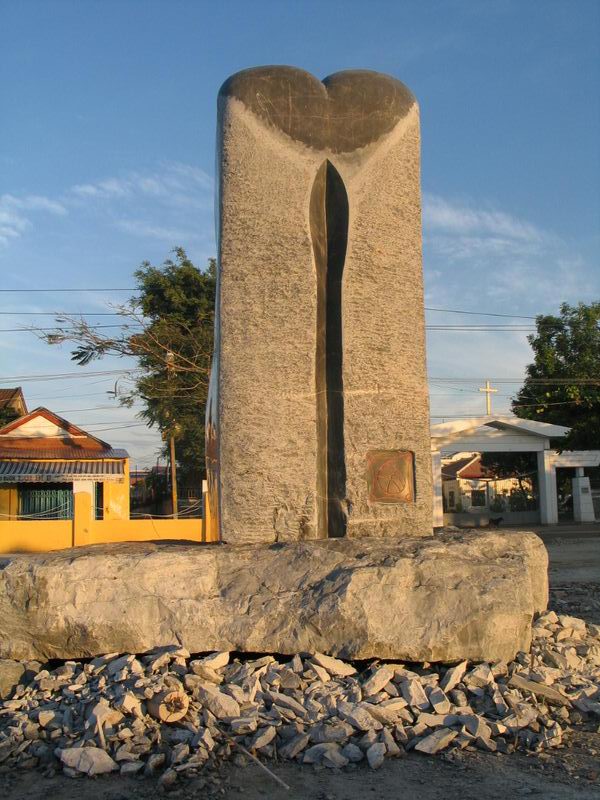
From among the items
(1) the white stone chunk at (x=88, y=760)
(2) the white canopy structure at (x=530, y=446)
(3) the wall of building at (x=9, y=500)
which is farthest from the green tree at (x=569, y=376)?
(1) the white stone chunk at (x=88, y=760)

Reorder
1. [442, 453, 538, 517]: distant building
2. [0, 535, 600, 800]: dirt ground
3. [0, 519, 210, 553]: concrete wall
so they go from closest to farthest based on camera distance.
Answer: [0, 535, 600, 800]: dirt ground → [0, 519, 210, 553]: concrete wall → [442, 453, 538, 517]: distant building

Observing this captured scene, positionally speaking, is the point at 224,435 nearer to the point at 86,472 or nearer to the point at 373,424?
the point at 373,424

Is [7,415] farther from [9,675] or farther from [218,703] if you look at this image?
[218,703]

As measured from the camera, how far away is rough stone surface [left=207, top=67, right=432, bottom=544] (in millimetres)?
4340

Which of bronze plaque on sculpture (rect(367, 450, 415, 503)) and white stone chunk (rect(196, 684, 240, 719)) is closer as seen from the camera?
white stone chunk (rect(196, 684, 240, 719))

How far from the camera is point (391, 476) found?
177 inches

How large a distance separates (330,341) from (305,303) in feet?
0.88

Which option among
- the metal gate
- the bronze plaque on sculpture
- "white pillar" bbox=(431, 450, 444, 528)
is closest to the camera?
the bronze plaque on sculpture

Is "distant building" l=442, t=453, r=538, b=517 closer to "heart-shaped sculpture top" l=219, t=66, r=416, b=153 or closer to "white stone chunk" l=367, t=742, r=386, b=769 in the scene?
"heart-shaped sculpture top" l=219, t=66, r=416, b=153

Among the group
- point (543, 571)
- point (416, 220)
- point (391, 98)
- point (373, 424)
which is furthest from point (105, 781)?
point (391, 98)

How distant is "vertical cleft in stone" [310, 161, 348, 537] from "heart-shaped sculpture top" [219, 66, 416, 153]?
22cm

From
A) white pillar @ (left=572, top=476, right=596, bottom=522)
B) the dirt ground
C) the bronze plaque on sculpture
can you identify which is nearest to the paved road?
the bronze plaque on sculpture

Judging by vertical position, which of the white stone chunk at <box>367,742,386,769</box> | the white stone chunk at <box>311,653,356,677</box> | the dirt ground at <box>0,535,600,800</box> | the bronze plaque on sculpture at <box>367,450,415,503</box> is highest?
the bronze plaque on sculpture at <box>367,450,415,503</box>

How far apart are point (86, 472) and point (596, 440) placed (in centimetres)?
1545
